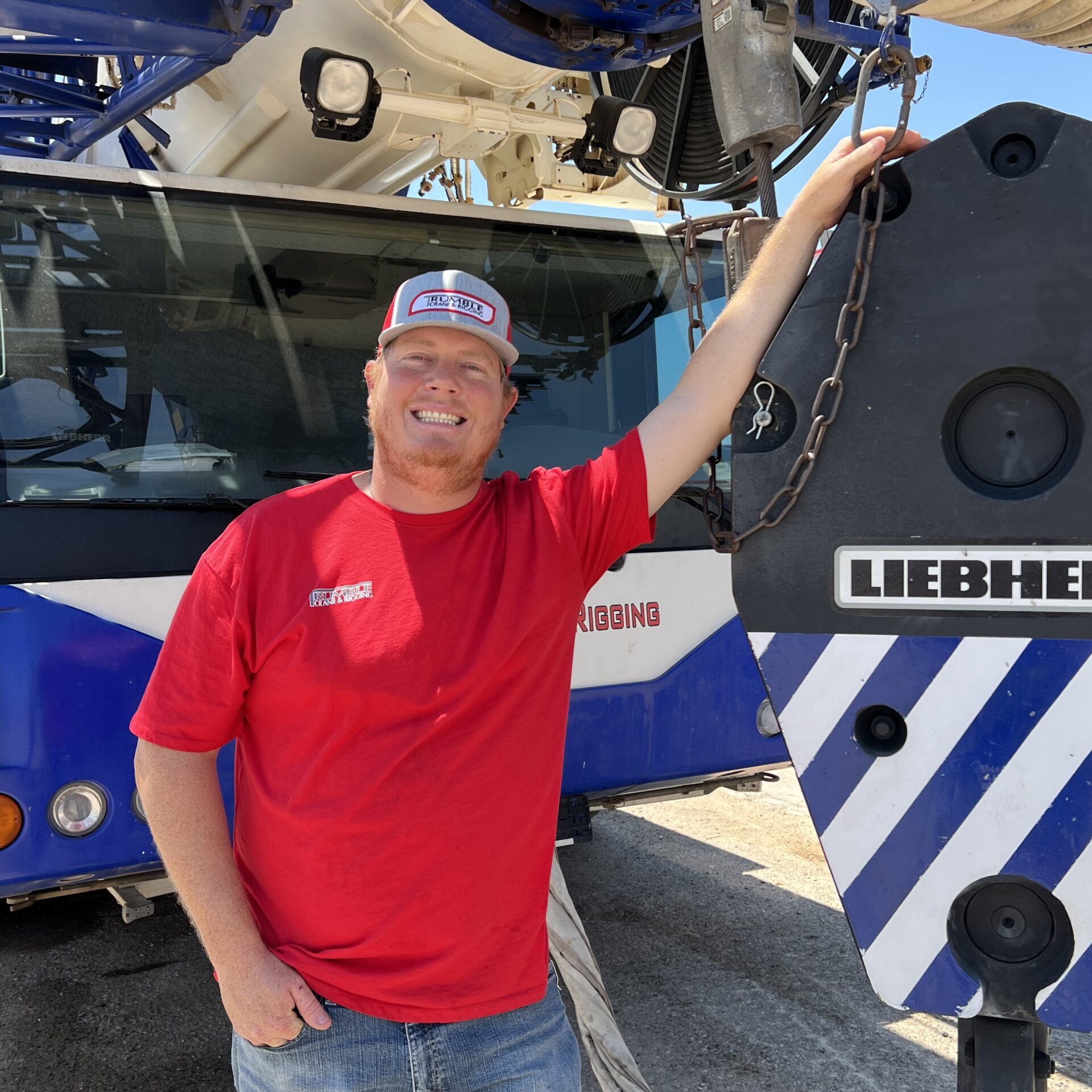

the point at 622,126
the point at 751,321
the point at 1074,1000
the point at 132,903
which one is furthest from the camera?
the point at 622,126

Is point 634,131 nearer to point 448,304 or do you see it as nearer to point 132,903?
point 448,304

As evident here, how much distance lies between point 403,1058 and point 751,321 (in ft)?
4.03

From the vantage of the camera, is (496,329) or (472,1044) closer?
(472,1044)

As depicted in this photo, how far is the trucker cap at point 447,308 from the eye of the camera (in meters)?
1.99

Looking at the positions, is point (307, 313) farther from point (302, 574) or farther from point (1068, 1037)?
point (1068, 1037)

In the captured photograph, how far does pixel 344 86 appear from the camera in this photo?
3205mm

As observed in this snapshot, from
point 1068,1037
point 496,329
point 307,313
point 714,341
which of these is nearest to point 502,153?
point 307,313

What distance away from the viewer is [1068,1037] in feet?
11.1

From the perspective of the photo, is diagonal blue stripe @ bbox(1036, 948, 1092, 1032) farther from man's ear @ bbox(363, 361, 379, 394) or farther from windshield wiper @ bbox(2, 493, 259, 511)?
windshield wiper @ bbox(2, 493, 259, 511)

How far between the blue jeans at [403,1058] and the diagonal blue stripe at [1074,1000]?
2.52 feet

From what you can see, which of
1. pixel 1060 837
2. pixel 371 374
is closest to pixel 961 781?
pixel 1060 837

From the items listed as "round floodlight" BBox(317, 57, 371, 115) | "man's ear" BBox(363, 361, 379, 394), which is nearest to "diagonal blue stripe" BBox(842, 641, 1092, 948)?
"man's ear" BBox(363, 361, 379, 394)

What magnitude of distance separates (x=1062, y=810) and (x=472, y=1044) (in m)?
0.93

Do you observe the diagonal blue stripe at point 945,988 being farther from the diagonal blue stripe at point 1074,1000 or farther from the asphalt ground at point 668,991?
the asphalt ground at point 668,991
